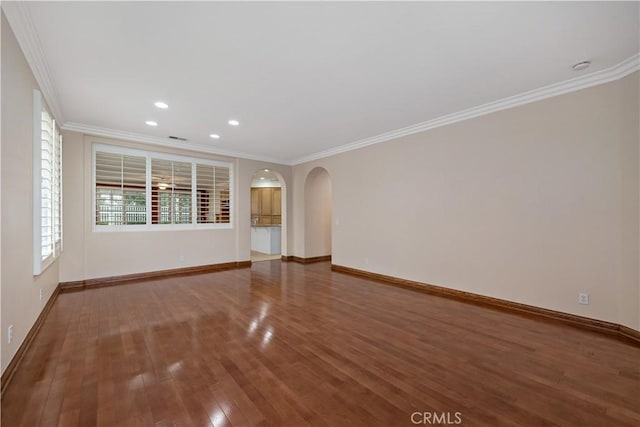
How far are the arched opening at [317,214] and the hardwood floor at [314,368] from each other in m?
3.63

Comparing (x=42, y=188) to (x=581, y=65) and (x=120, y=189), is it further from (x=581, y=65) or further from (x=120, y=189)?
(x=581, y=65)

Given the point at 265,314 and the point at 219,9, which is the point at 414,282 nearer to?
the point at 265,314

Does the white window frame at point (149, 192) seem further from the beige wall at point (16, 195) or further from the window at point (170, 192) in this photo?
the beige wall at point (16, 195)

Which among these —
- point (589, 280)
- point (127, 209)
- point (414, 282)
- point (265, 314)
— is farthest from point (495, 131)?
point (127, 209)

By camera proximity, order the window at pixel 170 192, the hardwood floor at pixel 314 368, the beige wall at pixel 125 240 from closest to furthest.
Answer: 1. the hardwood floor at pixel 314 368
2. the beige wall at pixel 125 240
3. the window at pixel 170 192

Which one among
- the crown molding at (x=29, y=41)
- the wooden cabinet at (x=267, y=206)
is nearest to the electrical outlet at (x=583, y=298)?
the crown molding at (x=29, y=41)

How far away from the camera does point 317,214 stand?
7.52 m

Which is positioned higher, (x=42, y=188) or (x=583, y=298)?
(x=42, y=188)

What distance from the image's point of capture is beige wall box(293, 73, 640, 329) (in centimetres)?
289

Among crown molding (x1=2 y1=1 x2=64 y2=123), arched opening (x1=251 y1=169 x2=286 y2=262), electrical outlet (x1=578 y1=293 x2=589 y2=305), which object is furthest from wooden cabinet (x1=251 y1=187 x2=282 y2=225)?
electrical outlet (x1=578 y1=293 x2=589 y2=305)

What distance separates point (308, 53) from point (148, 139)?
13.8 feet

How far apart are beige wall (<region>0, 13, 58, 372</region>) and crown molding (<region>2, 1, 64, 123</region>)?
6 cm

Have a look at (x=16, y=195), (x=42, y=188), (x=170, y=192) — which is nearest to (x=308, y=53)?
(x=16, y=195)

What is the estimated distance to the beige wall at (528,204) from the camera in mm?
2895
